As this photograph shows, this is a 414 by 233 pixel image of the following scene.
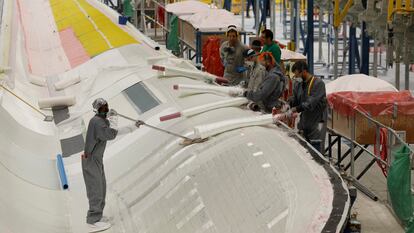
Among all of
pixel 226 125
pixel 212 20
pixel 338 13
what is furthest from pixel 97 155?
pixel 212 20

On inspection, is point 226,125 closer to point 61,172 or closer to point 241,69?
point 61,172

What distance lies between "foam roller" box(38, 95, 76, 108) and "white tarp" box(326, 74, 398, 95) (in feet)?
12.5

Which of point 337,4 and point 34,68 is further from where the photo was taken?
point 34,68

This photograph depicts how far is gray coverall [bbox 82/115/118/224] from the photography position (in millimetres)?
7355

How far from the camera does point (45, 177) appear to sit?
9312mm

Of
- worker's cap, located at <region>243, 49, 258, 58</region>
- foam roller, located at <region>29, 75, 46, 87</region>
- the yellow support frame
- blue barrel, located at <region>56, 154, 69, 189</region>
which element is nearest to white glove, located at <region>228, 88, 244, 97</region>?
worker's cap, located at <region>243, 49, 258, 58</region>

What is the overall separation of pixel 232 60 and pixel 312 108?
110 inches

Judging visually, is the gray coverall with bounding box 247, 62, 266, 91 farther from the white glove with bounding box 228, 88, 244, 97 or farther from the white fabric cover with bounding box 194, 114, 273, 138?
the white fabric cover with bounding box 194, 114, 273, 138

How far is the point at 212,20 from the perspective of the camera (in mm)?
16281

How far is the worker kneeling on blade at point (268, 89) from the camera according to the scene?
29.3 feet

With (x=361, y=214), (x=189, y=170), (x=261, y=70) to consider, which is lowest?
(x=361, y=214)

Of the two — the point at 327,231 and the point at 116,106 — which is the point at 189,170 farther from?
the point at 116,106

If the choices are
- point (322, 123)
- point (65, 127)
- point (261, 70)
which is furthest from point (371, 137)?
point (65, 127)

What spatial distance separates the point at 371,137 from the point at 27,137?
14.2ft
